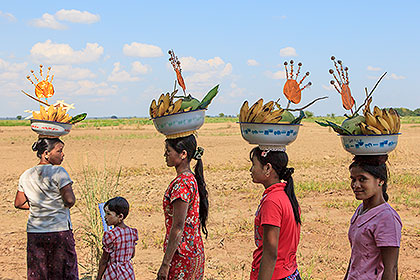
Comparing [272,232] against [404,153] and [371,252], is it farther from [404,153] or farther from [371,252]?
[404,153]

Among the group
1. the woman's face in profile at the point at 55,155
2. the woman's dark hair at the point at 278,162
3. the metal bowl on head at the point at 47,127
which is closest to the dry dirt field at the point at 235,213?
the woman's face in profile at the point at 55,155

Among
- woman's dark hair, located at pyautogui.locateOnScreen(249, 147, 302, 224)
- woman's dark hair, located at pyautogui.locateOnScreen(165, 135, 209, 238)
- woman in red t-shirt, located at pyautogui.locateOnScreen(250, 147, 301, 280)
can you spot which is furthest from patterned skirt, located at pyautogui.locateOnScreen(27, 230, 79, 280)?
woman's dark hair, located at pyautogui.locateOnScreen(249, 147, 302, 224)

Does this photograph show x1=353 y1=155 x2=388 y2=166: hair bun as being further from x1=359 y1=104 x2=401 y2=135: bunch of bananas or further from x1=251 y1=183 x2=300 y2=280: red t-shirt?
x1=251 y1=183 x2=300 y2=280: red t-shirt

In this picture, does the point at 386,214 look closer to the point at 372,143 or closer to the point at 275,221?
the point at 372,143

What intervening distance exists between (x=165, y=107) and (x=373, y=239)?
150 centimetres

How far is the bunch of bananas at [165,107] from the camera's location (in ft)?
9.67

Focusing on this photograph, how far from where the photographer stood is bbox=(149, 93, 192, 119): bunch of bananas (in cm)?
295

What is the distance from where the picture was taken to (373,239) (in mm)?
2473

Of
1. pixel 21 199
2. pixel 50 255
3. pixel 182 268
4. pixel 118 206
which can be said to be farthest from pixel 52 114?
pixel 182 268

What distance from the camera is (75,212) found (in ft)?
25.0

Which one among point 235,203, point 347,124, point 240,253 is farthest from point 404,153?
point 347,124

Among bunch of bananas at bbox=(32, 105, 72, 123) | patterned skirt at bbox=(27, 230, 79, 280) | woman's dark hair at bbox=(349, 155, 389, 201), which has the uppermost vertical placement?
bunch of bananas at bbox=(32, 105, 72, 123)

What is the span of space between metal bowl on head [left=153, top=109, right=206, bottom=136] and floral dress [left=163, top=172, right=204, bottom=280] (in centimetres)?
29

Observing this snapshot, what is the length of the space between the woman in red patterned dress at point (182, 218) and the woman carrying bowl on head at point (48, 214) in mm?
1080
